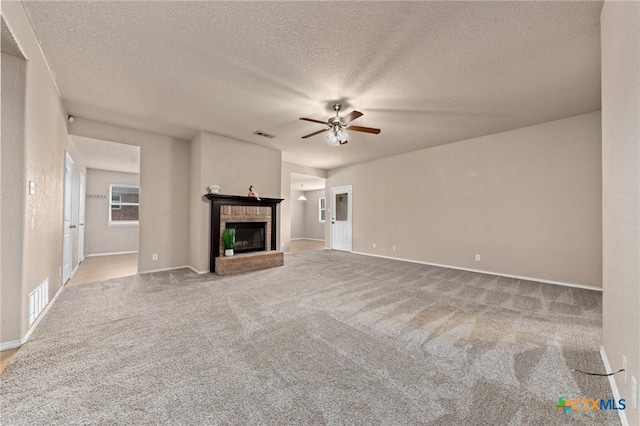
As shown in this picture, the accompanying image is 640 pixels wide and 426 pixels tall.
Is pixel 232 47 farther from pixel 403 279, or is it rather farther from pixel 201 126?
pixel 403 279

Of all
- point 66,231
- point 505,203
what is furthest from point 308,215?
point 66,231

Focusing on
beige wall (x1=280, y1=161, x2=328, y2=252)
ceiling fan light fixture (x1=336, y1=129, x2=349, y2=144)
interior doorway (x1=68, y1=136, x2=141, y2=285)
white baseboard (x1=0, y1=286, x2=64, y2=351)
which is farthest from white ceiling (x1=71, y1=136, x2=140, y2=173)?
ceiling fan light fixture (x1=336, y1=129, x2=349, y2=144)

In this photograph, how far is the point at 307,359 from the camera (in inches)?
73.3

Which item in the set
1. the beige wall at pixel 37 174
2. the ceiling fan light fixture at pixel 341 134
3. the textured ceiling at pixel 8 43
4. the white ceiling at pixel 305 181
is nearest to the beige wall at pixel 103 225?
the beige wall at pixel 37 174

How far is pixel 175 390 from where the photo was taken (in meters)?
1.53

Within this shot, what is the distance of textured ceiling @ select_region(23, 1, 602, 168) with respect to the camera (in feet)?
6.31

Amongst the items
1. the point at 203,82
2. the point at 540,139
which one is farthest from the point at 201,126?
the point at 540,139

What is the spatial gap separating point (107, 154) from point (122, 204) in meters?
2.47

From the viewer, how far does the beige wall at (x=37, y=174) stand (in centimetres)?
203

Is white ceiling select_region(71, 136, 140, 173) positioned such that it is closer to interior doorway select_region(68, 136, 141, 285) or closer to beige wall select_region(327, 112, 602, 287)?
interior doorway select_region(68, 136, 141, 285)

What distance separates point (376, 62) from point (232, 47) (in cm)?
142
